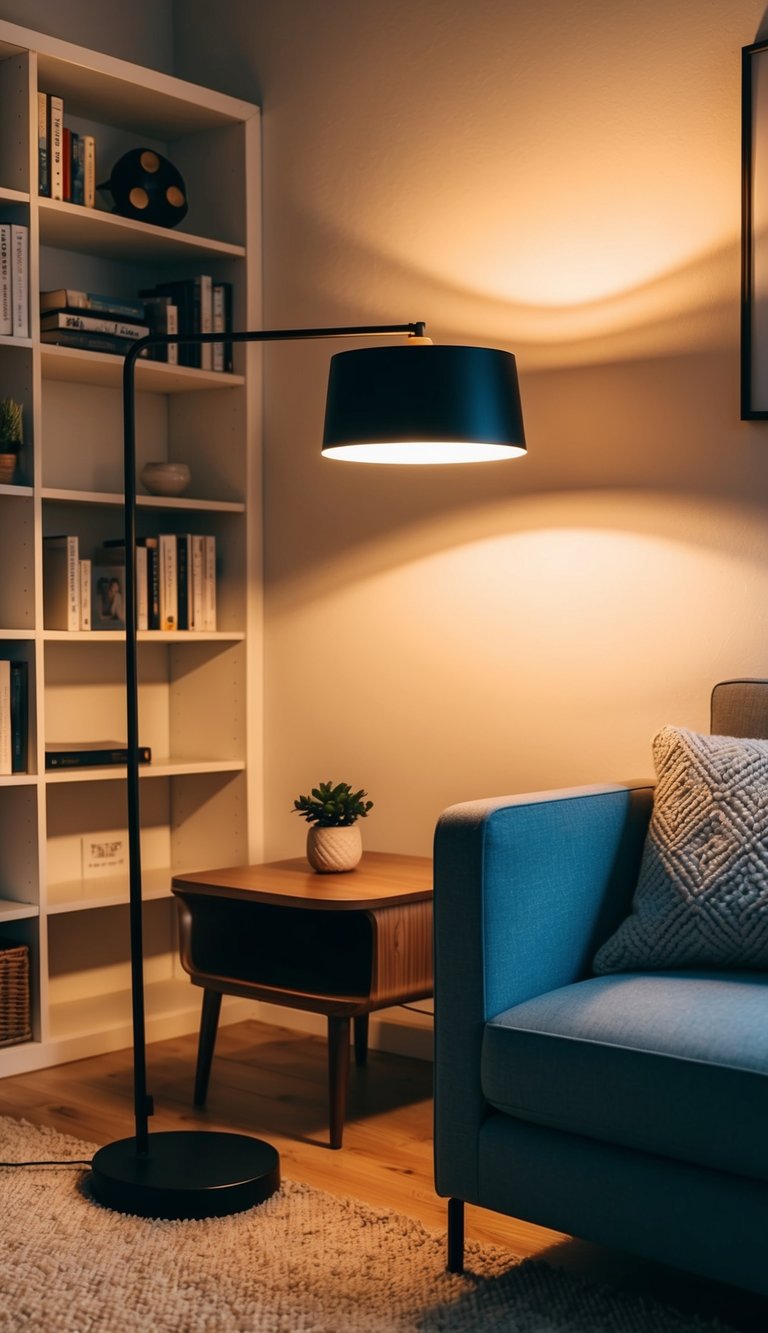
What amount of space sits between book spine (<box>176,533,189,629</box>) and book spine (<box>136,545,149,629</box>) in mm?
90

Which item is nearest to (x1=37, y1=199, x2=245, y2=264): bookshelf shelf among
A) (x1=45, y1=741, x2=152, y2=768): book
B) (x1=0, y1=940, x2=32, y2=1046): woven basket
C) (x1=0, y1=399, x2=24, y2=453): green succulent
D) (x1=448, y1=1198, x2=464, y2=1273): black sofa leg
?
(x1=0, y1=399, x2=24, y2=453): green succulent

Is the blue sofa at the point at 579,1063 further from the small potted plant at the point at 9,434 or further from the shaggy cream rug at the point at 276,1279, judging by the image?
the small potted plant at the point at 9,434

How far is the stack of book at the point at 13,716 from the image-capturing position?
3.06 metres

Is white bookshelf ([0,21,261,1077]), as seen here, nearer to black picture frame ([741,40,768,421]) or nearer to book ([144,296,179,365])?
book ([144,296,179,365])

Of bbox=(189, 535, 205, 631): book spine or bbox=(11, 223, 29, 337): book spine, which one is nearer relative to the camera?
bbox=(11, 223, 29, 337): book spine

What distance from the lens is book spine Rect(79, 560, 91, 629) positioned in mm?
3264

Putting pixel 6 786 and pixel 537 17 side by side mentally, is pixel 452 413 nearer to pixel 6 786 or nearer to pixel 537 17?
pixel 537 17

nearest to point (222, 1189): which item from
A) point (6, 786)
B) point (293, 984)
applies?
point (293, 984)

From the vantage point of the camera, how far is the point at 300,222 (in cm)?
345

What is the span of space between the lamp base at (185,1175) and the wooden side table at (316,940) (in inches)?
9.6

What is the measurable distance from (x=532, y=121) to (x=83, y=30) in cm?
124

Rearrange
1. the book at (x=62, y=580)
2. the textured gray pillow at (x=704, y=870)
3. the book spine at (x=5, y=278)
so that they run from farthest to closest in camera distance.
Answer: the book at (x=62, y=580), the book spine at (x=5, y=278), the textured gray pillow at (x=704, y=870)

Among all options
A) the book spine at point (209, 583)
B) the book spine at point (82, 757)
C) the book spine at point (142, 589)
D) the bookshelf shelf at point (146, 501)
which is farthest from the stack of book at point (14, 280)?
the book spine at point (82, 757)

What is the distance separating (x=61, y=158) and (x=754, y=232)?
5.09 feet
